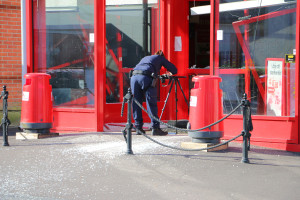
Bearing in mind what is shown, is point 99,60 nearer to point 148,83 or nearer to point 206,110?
point 148,83

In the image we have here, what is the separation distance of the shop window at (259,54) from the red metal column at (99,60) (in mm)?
2362

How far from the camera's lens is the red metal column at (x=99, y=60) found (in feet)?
31.2

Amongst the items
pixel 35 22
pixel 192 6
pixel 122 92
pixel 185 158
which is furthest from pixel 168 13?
pixel 185 158

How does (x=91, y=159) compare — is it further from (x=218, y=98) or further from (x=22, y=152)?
(x=218, y=98)

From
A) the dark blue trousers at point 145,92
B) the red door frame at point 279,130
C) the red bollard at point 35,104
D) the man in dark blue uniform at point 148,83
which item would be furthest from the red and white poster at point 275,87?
the red bollard at point 35,104

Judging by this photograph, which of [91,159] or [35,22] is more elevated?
[35,22]

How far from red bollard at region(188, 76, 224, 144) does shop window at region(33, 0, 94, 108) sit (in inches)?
111

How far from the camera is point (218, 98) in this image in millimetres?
7684

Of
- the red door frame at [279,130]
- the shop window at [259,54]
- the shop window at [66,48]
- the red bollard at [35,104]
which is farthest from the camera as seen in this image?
the shop window at [66,48]

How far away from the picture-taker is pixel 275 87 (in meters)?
8.14

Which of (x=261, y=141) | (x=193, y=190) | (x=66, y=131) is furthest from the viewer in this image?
(x=66, y=131)

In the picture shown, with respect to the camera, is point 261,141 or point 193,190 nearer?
point 193,190

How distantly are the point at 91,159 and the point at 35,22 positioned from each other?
14.8ft

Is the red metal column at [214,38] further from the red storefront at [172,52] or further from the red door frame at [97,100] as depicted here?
the red door frame at [97,100]
